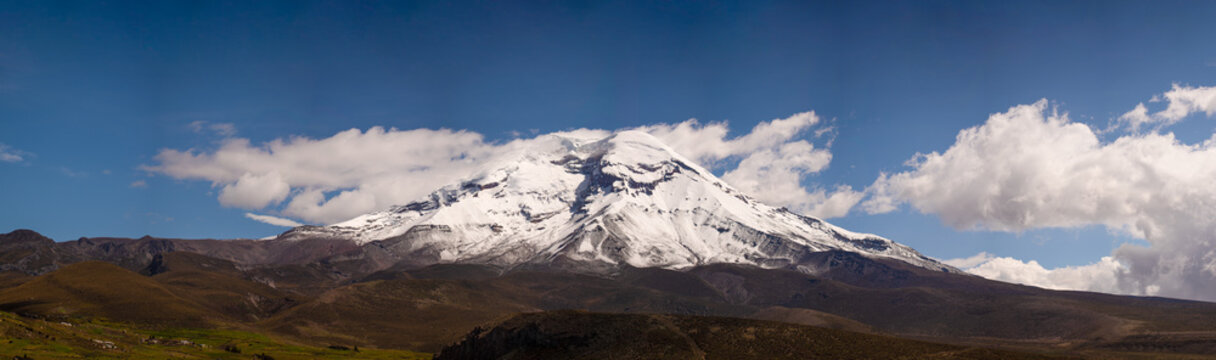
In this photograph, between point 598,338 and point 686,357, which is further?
point 598,338

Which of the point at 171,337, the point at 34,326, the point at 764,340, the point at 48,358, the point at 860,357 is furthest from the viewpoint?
the point at 171,337

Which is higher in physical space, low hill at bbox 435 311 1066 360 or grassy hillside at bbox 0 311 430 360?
low hill at bbox 435 311 1066 360

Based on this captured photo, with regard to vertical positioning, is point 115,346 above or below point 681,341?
below

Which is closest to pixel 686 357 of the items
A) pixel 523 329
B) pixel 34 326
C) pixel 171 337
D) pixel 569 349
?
pixel 569 349

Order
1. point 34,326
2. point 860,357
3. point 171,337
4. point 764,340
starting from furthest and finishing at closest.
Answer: point 171,337 → point 34,326 → point 764,340 → point 860,357

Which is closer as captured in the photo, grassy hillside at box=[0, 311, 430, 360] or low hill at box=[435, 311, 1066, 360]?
grassy hillside at box=[0, 311, 430, 360]

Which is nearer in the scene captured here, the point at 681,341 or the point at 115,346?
the point at 681,341

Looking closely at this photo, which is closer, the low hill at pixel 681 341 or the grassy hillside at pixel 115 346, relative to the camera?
the grassy hillside at pixel 115 346

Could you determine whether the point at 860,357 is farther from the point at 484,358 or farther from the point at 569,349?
the point at 484,358

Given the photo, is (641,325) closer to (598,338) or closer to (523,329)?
(598,338)

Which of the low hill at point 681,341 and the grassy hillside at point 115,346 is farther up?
the low hill at point 681,341
